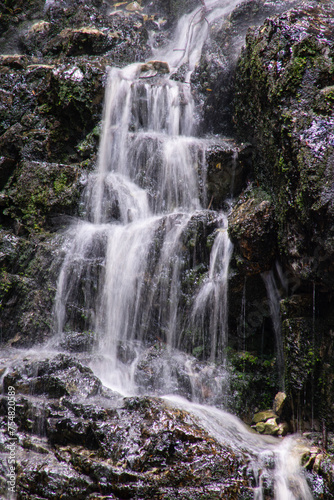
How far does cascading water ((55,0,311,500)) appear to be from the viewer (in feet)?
16.3

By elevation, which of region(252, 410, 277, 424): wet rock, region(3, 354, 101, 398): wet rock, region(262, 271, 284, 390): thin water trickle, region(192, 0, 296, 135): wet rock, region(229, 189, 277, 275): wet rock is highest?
region(192, 0, 296, 135): wet rock

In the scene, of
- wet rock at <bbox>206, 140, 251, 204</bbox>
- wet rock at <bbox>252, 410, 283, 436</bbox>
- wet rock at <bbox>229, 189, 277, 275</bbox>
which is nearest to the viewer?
wet rock at <bbox>252, 410, 283, 436</bbox>

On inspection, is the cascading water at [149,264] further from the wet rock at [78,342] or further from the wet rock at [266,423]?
the wet rock at [266,423]

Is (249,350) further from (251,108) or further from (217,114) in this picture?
(217,114)

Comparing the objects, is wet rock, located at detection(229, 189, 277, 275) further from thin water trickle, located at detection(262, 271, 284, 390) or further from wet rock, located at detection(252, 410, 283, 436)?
wet rock, located at detection(252, 410, 283, 436)

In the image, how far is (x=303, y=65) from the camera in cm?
441

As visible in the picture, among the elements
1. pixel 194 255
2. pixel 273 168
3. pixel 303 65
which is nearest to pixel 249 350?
pixel 194 255

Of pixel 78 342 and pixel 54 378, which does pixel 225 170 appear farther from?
pixel 54 378

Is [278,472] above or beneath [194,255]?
beneath

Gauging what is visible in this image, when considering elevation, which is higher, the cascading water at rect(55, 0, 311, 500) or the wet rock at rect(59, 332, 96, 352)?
the cascading water at rect(55, 0, 311, 500)

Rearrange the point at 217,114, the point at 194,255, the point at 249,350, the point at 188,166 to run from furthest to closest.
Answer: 1. the point at 217,114
2. the point at 188,166
3. the point at 194,255
4. the point at 249,350

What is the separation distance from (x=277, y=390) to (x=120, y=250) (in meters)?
3.05

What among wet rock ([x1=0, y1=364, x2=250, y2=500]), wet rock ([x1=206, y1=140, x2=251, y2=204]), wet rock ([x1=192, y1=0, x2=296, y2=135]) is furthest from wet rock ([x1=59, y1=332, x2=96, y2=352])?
wet rock ([x1=192, y1=0, x2=296, y2=135])

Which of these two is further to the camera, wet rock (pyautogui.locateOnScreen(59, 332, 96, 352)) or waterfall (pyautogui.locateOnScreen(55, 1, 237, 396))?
wet rock (pyautogui.locateOnScreen(59, 332, 96, 352))
